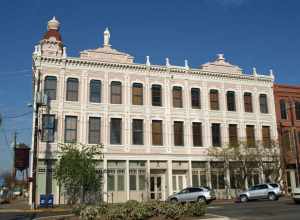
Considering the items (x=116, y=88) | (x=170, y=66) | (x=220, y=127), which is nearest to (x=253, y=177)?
(x=220, y=127)

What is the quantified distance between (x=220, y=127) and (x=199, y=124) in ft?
7.84

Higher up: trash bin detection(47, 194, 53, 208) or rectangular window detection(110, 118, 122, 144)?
rectangular window detection(110, 118, 122, 144)

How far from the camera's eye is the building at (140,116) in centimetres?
3497

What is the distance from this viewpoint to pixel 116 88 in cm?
3728

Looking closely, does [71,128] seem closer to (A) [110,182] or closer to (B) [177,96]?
(A) [110,182]

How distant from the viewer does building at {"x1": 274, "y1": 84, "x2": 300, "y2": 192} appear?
42.0 meters

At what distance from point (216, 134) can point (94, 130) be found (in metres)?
12.7

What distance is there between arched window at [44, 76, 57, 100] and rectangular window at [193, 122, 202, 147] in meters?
14.2

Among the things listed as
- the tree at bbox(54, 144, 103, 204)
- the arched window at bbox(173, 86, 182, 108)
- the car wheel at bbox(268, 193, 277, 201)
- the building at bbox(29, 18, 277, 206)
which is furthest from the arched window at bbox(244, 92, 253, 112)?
the tree at bbox(54, 144, 103, 204)

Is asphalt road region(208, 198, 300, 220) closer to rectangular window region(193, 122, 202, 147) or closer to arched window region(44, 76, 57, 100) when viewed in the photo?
rectangular window region(193, 122, 202, 147)

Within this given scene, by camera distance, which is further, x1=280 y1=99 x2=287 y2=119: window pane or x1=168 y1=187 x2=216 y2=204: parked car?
x1=280 y1=99 x2=287 y2=119: window pane

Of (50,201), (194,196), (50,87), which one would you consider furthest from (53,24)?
(194,196)

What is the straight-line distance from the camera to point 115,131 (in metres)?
36.2

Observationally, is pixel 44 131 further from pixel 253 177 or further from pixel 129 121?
pixel 253 177
